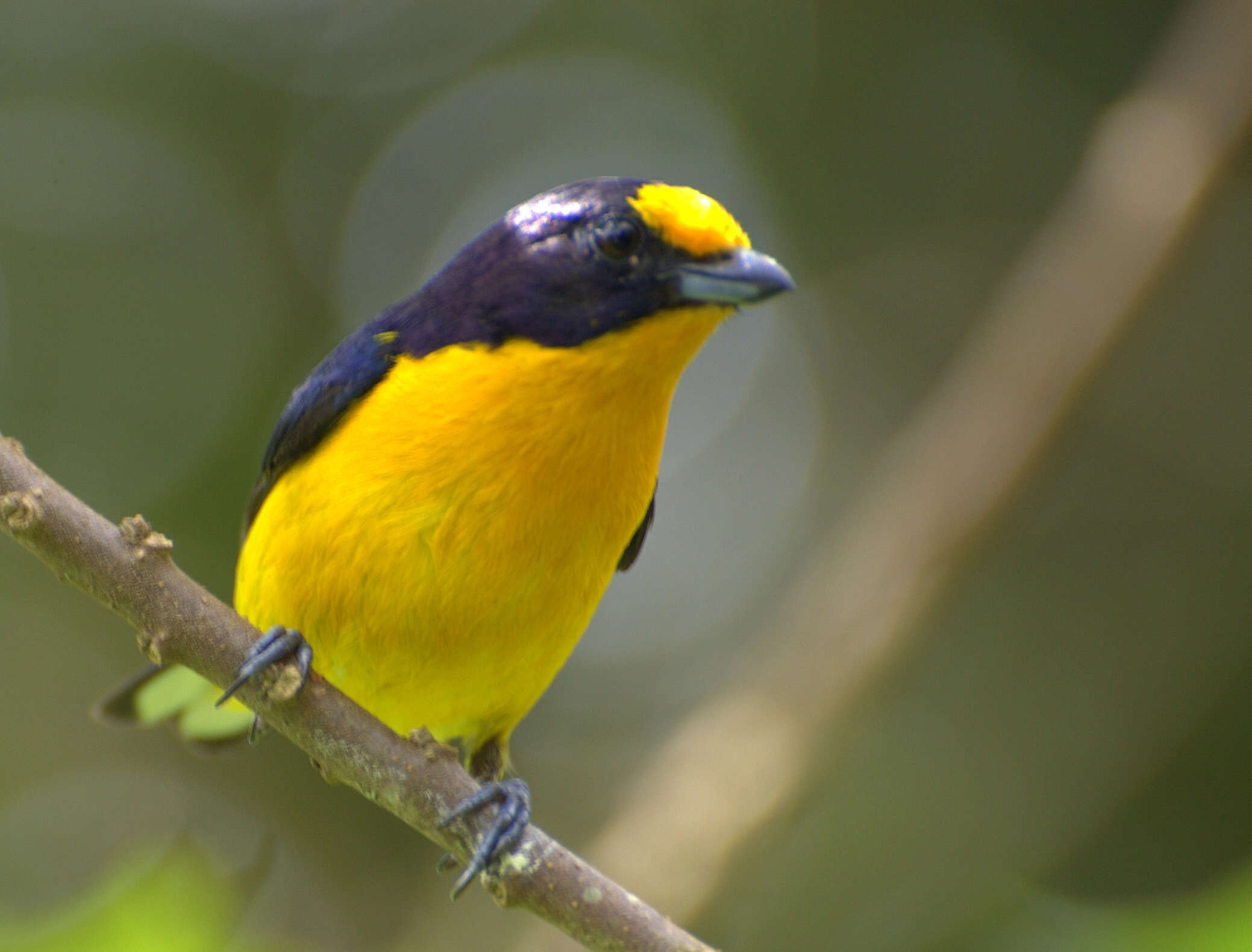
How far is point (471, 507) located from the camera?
134 inches

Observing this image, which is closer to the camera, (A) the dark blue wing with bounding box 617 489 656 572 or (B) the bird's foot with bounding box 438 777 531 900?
(B) the bird's foot with bounding box 438 777 531 900

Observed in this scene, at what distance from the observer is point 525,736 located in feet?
30.6

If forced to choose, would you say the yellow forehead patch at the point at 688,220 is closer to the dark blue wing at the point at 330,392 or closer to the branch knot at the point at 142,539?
the dark blue wing at the point at 330,392

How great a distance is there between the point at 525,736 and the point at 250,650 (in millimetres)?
6568

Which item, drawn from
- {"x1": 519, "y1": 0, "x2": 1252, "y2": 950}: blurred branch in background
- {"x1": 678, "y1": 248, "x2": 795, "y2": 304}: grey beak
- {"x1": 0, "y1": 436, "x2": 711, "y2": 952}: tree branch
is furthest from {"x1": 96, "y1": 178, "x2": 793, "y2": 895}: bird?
{"x1": 519, "y1": 0, "x2": 1252, "y2": 950}: blurred branch in background

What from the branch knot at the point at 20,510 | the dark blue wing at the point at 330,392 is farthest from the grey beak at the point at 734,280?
the branch knot at the point at 20,510

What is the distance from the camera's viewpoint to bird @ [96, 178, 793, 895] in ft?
11.1

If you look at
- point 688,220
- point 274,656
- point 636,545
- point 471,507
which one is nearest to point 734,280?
point 688,220

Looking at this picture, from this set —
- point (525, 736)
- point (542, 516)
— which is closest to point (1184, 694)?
point (525, 736)

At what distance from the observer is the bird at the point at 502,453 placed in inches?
133

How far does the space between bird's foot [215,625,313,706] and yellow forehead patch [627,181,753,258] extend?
1545 millimetres

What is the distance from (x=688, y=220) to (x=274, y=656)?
1.68 metres

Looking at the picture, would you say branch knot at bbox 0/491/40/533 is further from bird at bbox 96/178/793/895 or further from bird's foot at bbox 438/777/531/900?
bird's foot at bbox 438/777/531/900

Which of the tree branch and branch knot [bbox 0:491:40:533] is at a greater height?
branch knot [bbox 0:491:40:533]
